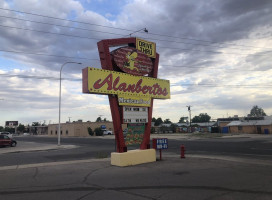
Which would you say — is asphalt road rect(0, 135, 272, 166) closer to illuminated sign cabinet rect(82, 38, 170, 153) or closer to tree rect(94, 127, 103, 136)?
illuminated sign cabinet rect(82, 38, 170, 153)

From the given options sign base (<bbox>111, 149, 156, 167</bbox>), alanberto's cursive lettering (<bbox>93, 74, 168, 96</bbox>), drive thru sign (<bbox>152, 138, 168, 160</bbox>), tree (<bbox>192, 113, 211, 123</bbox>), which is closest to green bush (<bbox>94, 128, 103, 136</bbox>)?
alanberto's cursive lettering (<bbox>93, 74, 168, 96</bbox>)

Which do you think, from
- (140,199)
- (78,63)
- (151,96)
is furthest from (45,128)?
(140,199)

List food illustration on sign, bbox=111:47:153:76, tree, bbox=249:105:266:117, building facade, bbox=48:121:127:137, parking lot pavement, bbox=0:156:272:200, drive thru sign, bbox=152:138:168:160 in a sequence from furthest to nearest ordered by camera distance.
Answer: tree, bbox=249:105:266:117
building facade, bbox=48:121:127:137
drive thru sign, bbox=152:138:168:160
food illustration on sign, bbox=111:47:153:76
parking lot pavement, bbox=0:156:272:200

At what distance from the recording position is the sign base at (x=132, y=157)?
42.1ft

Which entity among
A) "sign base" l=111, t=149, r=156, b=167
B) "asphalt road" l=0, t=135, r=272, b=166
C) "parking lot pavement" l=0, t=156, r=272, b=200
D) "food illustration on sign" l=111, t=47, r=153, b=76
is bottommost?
"asphalt road" l=0, t=135, r=272, b=166

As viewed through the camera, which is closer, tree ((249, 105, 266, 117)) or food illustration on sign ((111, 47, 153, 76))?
food illustration on sign ((111, 47, 153, 76))

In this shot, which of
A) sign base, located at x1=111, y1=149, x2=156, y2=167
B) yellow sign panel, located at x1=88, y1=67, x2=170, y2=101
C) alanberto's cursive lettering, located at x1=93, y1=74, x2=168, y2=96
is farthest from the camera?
sign base, located at x1=111, y1=149, x2=156, y2=167

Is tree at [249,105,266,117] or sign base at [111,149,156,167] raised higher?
tree at [249,105,266,117]

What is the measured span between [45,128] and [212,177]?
12112 centimetres

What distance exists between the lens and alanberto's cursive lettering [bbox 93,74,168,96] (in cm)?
1264

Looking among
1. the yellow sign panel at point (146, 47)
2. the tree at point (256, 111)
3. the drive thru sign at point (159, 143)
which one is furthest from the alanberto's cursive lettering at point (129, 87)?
the tree at point (256, 111)

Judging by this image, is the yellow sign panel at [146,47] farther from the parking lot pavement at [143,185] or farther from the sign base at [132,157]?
the parking lot pavement at [143,185]

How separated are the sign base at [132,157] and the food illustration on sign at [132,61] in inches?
176

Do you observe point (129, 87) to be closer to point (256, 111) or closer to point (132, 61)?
point (132, 61)
